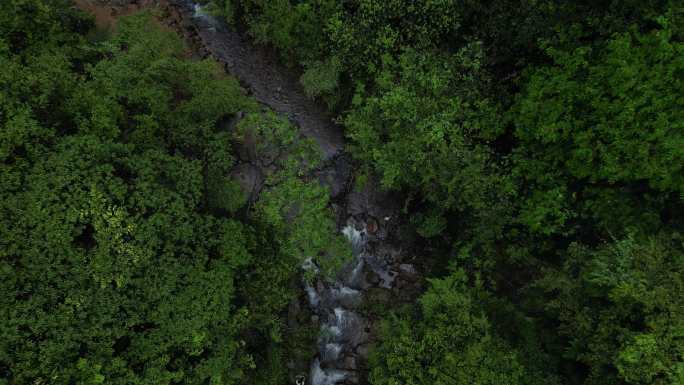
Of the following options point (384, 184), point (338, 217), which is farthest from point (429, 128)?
point (338, 217)

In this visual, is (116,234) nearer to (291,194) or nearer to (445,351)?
(291,194)

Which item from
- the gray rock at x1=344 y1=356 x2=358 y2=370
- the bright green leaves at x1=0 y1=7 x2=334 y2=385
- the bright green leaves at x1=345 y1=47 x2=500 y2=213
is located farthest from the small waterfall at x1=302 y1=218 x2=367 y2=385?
the bright green leaves at x1=345 y1=47 x2=500 y2=213

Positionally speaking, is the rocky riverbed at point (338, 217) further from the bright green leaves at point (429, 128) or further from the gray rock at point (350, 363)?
the bright green leaves at point (429, 128)

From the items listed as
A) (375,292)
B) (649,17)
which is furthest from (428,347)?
(649,17)

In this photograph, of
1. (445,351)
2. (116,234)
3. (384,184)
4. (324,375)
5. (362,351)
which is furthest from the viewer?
(362,351)

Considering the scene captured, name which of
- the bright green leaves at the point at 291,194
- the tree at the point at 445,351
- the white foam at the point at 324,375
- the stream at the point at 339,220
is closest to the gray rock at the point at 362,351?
the stream at the point at 339,220

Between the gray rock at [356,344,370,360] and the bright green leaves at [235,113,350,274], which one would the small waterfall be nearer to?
the gray rock at [356,344,370,360]
